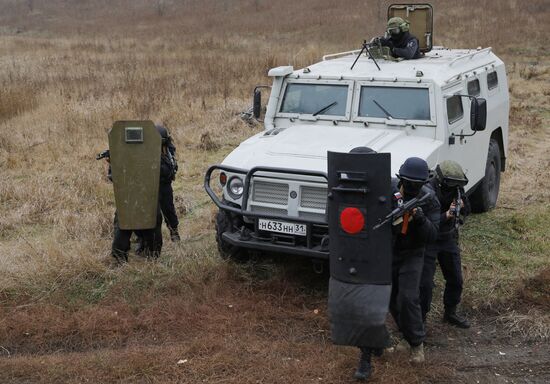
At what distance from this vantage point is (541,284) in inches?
218

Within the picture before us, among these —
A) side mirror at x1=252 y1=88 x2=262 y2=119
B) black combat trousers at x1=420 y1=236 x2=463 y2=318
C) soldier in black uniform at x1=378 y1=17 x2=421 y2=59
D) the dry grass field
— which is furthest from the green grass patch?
side mirror at x1=252 y1=88 x2=262 y2=119

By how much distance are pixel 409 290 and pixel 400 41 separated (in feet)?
13.0

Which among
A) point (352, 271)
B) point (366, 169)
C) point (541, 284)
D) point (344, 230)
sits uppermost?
point (366, 169)

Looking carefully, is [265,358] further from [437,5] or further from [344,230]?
[437,5]

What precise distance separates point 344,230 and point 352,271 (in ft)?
0.80

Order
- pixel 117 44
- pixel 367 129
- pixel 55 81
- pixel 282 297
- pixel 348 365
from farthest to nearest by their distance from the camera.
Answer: pixel 117 44, pixel 55 81, pixel 367 129, pixel 282 297, pixel 348 365

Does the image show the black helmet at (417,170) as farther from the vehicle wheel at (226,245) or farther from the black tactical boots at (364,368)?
the vehicle wheel at (226,245)

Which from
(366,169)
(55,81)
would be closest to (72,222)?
(366,169)

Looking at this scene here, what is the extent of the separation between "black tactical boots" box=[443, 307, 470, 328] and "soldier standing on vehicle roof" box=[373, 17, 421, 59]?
3216 millimetres

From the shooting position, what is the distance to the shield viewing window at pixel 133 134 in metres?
5.64

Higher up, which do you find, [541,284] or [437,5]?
[437,5]

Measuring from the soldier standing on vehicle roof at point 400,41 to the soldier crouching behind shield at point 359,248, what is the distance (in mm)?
3749

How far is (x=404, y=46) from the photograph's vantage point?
7312mm

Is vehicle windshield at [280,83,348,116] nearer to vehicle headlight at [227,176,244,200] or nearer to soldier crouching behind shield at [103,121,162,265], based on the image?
vehicle headlight at [227,176,244,200]
